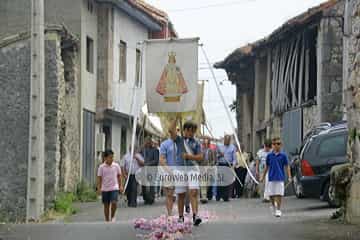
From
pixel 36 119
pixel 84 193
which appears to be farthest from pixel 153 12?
pixel 36 119

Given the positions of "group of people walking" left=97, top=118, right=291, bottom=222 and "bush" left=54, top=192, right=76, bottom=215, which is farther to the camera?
"bush" left=54, top=192, right=76, bottom=215

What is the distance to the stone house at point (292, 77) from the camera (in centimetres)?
2575

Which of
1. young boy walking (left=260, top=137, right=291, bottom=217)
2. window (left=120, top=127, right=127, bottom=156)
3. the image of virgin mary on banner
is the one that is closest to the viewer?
young boy walking (left=260, top=137, right=291, bottom=217)

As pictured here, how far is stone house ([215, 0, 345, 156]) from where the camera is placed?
25.8 meters

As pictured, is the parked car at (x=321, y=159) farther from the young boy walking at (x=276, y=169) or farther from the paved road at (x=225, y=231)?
the paved road at (x=225, y=231)

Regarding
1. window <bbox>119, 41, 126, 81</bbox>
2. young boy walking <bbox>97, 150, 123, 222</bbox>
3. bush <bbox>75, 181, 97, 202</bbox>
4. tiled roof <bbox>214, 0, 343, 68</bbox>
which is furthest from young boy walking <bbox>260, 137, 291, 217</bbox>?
window <bbox>119, 41, 126, 81</bbox>

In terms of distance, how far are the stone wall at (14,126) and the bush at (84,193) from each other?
5.01m

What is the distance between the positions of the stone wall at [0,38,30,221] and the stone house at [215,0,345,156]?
886 centimetres

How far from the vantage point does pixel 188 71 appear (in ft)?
76.2

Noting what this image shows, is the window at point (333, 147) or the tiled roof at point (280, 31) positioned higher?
the tiled roof at point (280, 31)

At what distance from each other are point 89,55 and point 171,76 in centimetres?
651

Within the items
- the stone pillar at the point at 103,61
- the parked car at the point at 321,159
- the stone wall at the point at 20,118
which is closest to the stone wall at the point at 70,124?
the stone wall at the point at 20,118

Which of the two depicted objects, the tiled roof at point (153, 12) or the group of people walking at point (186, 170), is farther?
the tiled roof at point (153, 12)

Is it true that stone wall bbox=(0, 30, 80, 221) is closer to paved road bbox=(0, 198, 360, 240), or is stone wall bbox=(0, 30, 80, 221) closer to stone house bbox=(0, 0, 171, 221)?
stone house bbox=(0, 0, 171, 221)
